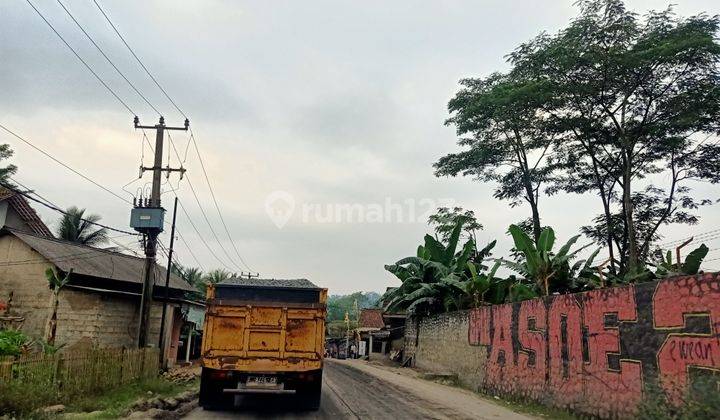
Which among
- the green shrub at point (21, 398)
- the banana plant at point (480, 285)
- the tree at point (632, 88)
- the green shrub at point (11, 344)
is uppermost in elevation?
the tree at point (632, 88)

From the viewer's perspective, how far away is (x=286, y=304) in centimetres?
1037

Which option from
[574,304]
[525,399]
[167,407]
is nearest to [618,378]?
[574,304]

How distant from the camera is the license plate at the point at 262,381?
32.3 feet

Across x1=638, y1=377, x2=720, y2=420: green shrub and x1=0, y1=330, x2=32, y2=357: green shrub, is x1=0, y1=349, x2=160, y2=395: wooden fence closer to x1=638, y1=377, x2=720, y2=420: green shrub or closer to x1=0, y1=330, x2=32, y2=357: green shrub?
x1=0, y1=330, x2=32, y2=357: green shrub

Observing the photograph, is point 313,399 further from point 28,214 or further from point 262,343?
point 28,214

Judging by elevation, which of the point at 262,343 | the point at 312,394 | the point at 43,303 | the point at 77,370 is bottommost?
the point at 312,394

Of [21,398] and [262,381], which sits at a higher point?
[262,381]

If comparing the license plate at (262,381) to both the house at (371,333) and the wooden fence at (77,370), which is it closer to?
the wooden fence at (77,370)

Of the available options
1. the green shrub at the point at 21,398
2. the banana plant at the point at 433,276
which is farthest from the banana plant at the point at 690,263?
the green shrub at the point at 21,398

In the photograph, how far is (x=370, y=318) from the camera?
58.7 m

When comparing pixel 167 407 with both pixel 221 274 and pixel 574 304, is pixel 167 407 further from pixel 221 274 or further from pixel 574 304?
pixel 221 274

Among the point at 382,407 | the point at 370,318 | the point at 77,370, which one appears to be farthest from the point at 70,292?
the point at 370,318

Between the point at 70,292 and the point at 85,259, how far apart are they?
2320 mm

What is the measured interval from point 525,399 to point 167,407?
920cm
